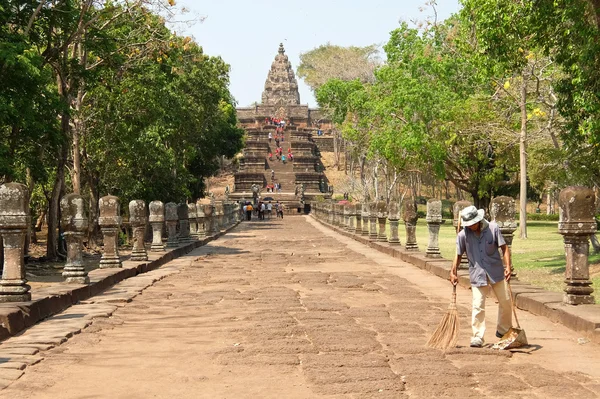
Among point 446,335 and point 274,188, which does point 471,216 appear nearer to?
point 446,335

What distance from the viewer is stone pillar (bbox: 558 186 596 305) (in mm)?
9484

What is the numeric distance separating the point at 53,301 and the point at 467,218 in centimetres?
486

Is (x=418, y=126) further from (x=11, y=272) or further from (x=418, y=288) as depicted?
(x=11, y=272)

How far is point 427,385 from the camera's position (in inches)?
241

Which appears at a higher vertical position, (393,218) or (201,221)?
(393,218)

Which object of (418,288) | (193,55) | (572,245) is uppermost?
(193,55)

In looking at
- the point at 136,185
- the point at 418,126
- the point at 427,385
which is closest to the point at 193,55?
the point at 136,185

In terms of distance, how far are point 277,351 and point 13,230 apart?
402 cm

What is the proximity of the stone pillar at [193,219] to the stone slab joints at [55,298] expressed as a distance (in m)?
11.0

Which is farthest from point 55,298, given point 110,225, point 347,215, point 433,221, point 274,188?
point 274,188

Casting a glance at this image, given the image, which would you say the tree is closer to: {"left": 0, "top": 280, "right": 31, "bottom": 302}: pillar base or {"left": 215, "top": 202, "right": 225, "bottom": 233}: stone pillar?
{"left": 215, "top": 202, "right": 225, "bottom": 233}: stone pillar

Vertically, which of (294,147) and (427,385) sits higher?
(294,147)

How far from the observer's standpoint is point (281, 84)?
117 metres

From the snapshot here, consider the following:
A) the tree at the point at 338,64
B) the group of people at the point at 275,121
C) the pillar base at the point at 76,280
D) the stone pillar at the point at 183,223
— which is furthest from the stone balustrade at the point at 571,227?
the group of people at the point at 275,121
